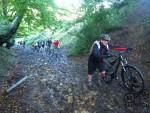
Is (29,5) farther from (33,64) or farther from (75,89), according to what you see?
(75,89)

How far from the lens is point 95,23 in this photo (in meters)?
14.8

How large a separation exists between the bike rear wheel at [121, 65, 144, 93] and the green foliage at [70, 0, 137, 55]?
5.77 metres

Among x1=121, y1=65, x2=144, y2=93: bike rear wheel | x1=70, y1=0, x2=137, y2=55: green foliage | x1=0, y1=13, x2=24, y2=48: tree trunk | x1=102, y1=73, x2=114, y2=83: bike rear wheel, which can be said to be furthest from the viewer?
x1=0, y1=13, x2=24, y2=48: tree trunk

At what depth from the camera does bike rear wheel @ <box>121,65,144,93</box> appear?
872 cm

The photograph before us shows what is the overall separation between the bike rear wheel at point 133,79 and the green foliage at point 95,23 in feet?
18.9

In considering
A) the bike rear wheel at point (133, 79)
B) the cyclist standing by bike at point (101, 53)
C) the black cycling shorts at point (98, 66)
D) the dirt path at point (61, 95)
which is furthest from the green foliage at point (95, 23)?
the bike rear wheel at point (133, 79)

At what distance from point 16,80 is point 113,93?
12.7ft

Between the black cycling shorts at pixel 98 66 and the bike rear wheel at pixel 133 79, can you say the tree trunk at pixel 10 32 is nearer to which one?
the black cycling shorts at pixel 98 66

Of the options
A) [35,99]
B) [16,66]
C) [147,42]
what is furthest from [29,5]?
[35,99]

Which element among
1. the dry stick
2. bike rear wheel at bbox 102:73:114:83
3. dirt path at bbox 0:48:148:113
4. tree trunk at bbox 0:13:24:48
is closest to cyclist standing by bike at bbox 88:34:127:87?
bike rear wheel at bbox 102:73:114:83

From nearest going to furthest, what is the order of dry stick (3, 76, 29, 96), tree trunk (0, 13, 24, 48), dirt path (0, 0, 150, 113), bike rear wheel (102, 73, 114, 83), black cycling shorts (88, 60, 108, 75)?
dirt path (0, 0, 150, 113) → dry stick (3, 76, 29, 96) → black cycling shorts (88, 60, 108, 75) → bike rear wheel (102, 73, 114, 83) → tree trunk (0, 13, 24, 48)

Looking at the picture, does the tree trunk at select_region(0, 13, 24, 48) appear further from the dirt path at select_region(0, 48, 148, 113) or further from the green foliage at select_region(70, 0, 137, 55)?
the dirt path at select_region(0, 48, 148, 113)

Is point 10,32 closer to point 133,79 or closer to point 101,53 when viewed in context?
point 101,53

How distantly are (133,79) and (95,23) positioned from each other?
6.54 meters
